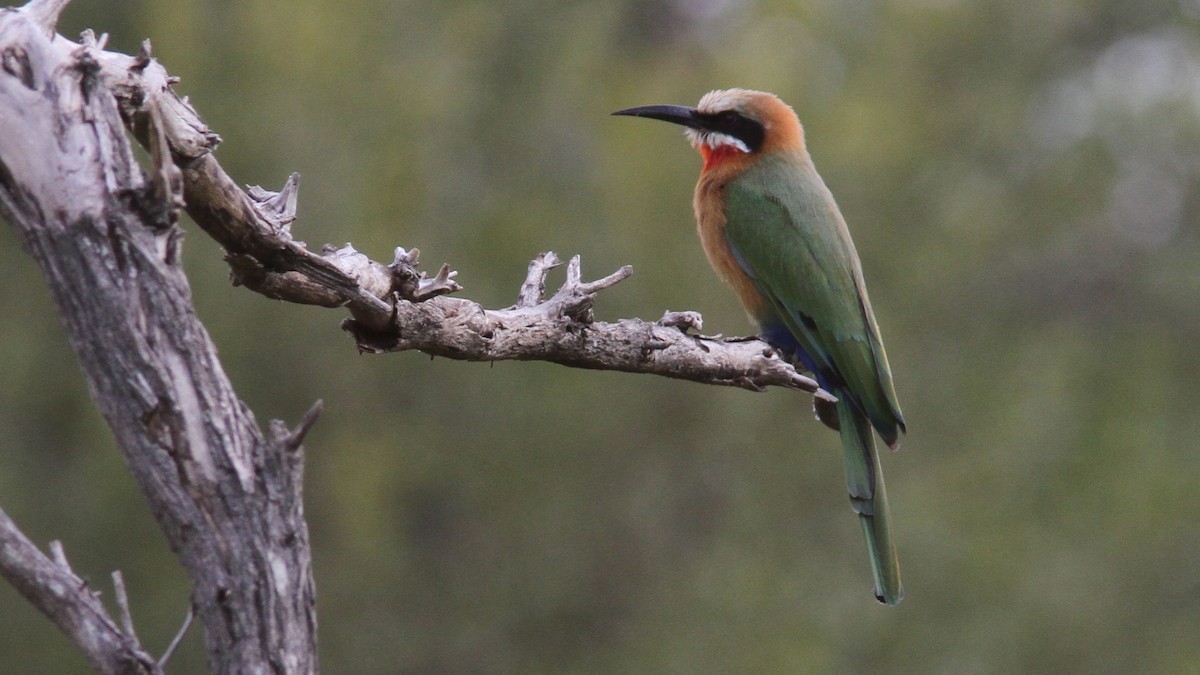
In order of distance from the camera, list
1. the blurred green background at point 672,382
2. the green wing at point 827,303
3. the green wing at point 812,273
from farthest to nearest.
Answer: the blurred green background at point 672,382 < the green wing at point 812,273 < the green wing at point 827,303

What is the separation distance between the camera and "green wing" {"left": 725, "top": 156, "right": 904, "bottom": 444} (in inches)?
157

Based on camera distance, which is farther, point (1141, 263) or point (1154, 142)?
point (1141, 263)

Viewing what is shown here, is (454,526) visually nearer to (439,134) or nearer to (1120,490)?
(439,134)

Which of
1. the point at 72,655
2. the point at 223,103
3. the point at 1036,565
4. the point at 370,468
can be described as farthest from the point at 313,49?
the point at 1036,565

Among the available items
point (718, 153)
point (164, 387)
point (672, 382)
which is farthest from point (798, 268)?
point (672, 382)

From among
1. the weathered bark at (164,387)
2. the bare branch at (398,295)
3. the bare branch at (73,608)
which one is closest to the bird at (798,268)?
the bare branch at (398,295)

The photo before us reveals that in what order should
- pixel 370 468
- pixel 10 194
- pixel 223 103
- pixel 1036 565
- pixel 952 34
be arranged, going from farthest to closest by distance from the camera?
pixel 952 34
pixel 1036 565
pixel 370 468
pixel 223 103
pixel 10 194

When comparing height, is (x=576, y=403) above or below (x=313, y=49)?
below

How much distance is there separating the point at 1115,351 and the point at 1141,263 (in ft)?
2.37

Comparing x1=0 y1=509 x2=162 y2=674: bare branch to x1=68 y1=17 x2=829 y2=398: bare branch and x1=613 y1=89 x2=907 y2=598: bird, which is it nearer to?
x1=68 y1=17 x2=829 y2=398: bare branch

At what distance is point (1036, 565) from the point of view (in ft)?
30.1

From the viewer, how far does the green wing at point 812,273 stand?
3.98m

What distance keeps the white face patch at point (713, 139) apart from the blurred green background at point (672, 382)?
7.30 ft

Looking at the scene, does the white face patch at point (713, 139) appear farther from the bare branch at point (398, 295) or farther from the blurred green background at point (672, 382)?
the blurred green background at point (672, 382)
